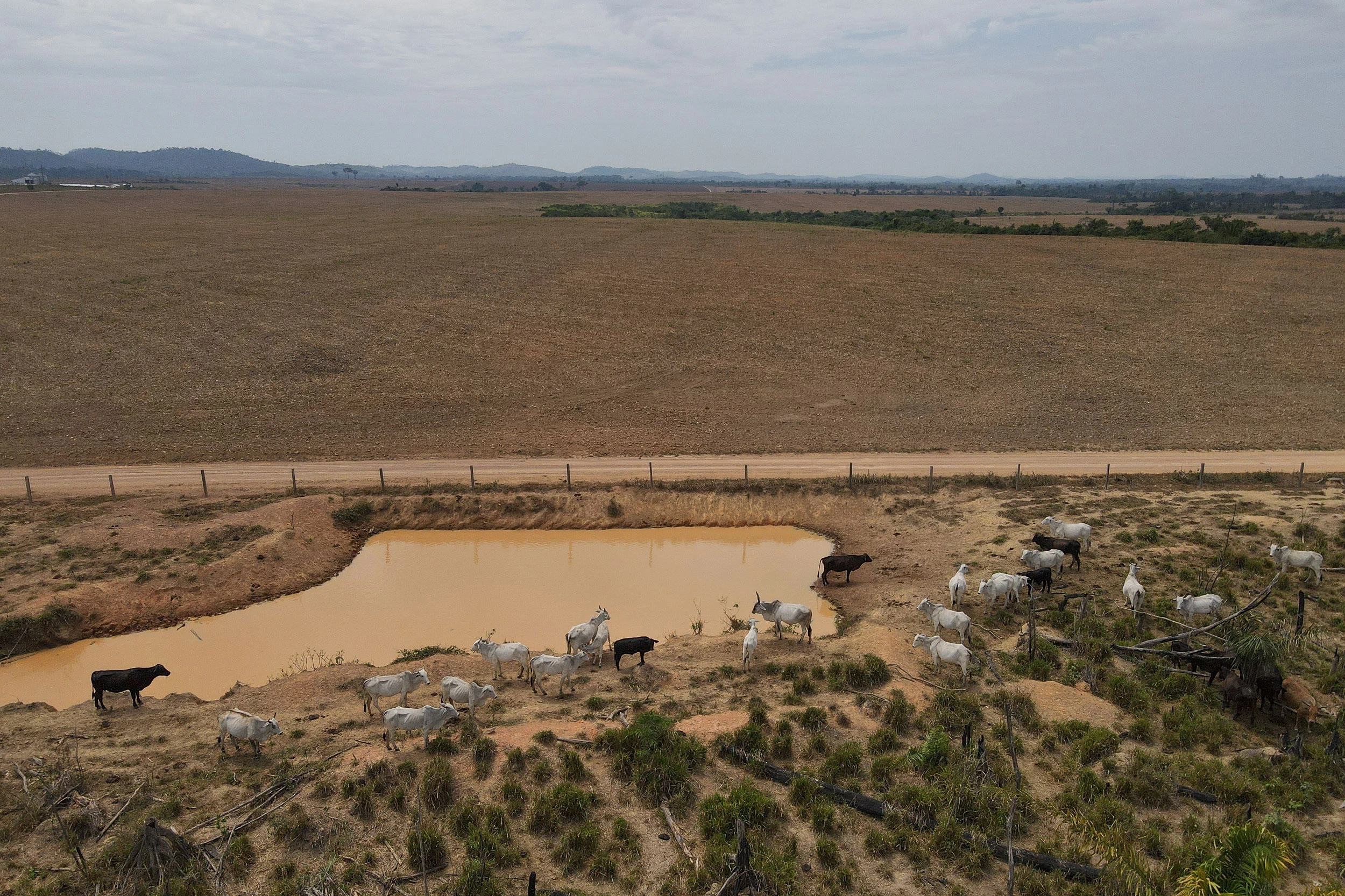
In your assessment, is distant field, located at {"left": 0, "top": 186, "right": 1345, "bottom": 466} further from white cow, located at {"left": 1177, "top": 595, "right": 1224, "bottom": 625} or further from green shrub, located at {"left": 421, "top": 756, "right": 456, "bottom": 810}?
green shrub, located at {"left": 421, "top": 756, "right": 456, "bottom": 810}

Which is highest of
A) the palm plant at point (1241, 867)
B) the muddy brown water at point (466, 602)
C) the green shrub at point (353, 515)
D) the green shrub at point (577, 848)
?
the palm plant at point (1241, 867)

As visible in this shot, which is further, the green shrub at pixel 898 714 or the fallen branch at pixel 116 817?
the green shrub at pixel 898 714

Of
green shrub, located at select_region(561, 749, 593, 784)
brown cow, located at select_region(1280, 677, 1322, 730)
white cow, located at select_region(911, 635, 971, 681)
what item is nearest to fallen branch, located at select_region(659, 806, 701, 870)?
green shrub, located at select_region(561, 749, 593, 784)

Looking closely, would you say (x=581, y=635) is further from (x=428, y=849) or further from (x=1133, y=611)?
(x=1133, y=611)

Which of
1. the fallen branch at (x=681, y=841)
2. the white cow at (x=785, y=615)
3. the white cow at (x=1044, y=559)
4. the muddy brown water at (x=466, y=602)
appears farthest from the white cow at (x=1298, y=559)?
the fallen branch at (x=681, y=841)

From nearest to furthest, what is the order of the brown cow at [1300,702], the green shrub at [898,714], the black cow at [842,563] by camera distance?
the brown cow at [1300,702]
the green shrub at [898,714]
the black cow at [842,563]

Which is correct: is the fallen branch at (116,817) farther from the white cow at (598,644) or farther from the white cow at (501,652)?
the white cow at (598,644)

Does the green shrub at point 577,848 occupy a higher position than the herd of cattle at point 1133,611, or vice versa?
the herd of cattle at point 1133,611

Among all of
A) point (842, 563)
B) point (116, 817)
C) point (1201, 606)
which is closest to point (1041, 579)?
point (1201, 606)
